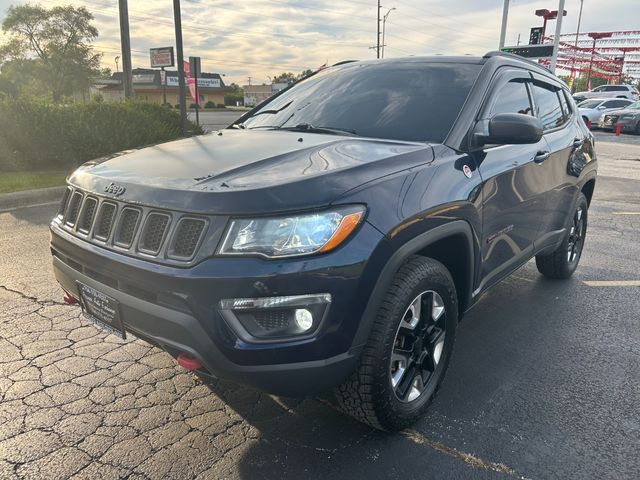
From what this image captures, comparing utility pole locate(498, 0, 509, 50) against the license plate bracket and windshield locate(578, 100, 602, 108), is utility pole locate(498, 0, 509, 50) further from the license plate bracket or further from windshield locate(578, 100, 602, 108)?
the license plate bracket

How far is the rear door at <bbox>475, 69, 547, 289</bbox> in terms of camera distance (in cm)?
308

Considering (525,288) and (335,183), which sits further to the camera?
(525,288)

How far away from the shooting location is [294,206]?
2037 millimetres

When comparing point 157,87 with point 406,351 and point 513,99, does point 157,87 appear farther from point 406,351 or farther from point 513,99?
point 406,351

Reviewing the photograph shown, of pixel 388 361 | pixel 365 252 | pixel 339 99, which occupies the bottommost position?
pixel 388 361

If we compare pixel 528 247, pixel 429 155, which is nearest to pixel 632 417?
pixel 528 247

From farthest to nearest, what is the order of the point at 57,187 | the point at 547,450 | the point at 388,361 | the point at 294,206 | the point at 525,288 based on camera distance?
the point at 57,187, the point at 525,288, the point at 547,450, the point at 388,361, the point at 294,206

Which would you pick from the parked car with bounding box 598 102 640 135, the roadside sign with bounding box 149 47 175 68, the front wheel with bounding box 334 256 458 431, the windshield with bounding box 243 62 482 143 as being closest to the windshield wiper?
the windshield with bounding box 243 62 482 143

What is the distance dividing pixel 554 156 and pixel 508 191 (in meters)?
1.05

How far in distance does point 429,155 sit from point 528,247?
152 cm

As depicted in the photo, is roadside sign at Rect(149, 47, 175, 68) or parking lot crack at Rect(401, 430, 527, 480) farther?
roadside sign at Rect(149, 47, 175, 68)

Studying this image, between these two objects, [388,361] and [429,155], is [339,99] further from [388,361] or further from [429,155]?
[388,361]

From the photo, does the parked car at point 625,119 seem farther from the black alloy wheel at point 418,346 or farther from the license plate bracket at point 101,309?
the license plate bracket at point 101,309

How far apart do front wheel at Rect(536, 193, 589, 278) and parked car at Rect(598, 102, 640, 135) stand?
24.1 meters
